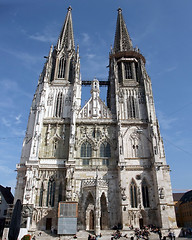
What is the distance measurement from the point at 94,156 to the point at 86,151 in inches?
57.8

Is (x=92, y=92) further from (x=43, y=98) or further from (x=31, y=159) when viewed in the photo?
(x=31, y=159)

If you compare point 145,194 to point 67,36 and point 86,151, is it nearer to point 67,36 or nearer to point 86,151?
point 86,151

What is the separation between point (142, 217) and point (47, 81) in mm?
25421

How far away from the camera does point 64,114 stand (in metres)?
33.3

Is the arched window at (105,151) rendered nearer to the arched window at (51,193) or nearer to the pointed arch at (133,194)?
the pointed arch at (133,194)

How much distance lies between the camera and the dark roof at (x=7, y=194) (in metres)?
38.9

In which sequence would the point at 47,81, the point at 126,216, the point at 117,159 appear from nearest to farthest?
1. the point at 126,216
2. the point at 117,159
3. the point at 47,81

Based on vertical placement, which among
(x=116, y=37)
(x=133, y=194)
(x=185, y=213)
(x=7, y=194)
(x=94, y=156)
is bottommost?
(x=185, y=213)

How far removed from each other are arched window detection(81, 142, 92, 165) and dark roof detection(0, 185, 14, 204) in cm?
1962

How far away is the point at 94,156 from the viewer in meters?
29.5

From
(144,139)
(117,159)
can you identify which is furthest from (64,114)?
(144,139)

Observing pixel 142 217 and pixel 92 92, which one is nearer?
pixel 142 217

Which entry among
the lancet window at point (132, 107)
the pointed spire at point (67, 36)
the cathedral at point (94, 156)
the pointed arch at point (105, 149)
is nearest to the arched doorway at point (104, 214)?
the cathedral at point (94, 156)

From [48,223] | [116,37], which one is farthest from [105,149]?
[116,37]
